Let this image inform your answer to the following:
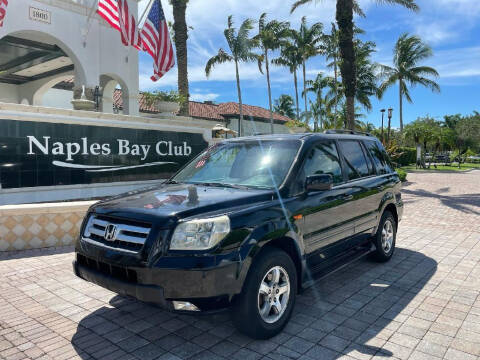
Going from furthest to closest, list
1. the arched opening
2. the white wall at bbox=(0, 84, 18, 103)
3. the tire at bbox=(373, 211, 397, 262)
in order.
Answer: the white wall at bbox=(0, 84, 18, 103), the arched opening, the tire at bbox=(373, 211, 397, 262)

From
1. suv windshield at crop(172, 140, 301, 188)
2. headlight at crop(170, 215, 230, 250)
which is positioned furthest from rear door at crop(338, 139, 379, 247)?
headlight at crop(170, 215, 230, 250)

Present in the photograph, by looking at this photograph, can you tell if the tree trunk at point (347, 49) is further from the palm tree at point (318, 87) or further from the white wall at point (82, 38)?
the palm tree at point (318, 87)

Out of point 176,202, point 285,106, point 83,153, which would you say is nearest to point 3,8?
point 83,153

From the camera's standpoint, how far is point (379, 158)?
19.2ft

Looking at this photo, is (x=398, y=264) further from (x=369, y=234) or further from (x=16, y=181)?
(x=16, y=181)

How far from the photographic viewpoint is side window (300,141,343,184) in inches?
160

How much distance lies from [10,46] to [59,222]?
11995mm

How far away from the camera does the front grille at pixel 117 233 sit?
10.0 feet

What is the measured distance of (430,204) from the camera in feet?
39.9

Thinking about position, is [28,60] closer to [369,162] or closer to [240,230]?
[369,162]

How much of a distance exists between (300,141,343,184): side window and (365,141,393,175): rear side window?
3.90 ft

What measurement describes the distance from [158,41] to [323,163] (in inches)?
Answer: 406

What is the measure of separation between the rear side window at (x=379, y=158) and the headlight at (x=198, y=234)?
3.39 m

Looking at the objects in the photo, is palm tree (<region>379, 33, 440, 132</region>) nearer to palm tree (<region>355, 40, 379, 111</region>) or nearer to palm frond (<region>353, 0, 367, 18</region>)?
palm tree (<region>355, 40, 379, 111</region>)
